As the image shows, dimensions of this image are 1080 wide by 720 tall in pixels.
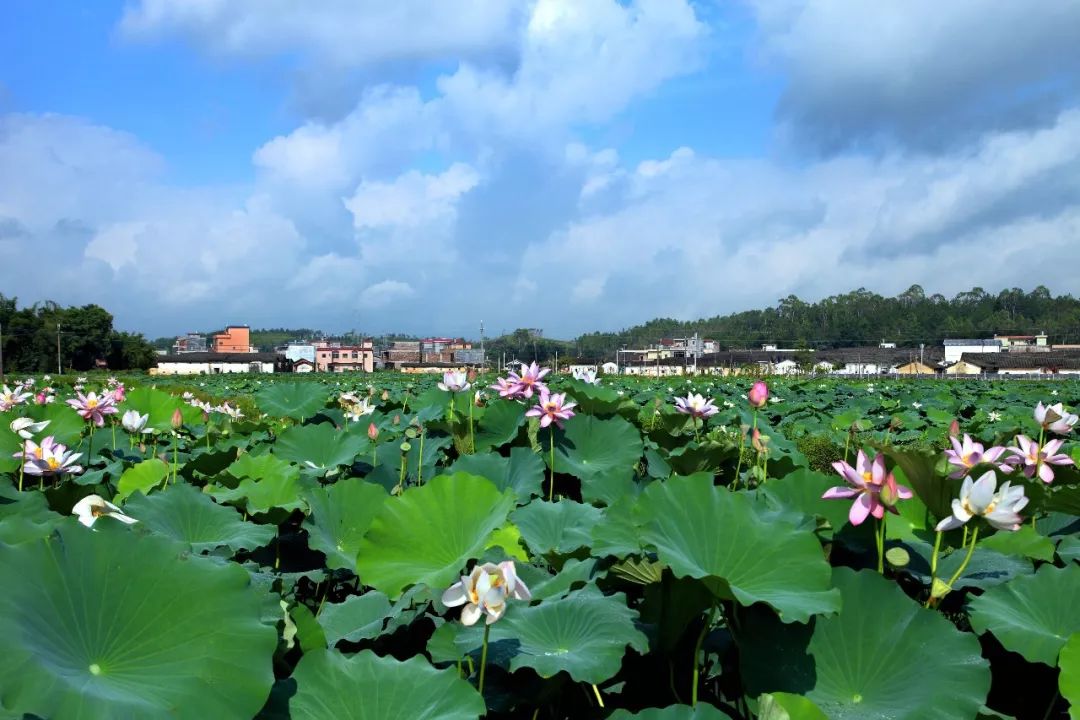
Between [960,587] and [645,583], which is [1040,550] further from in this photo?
[645,583]

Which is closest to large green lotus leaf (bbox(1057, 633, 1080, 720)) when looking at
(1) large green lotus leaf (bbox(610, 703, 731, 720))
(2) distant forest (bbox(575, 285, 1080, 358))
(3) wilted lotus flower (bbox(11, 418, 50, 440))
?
(1) large green lotus leaf (bbox(610, 703, 731, 720))

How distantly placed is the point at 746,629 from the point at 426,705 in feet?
1.39

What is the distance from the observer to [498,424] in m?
2.57

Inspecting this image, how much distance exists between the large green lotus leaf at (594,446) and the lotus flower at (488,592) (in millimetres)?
1438

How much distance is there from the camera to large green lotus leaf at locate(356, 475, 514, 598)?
1213 mm

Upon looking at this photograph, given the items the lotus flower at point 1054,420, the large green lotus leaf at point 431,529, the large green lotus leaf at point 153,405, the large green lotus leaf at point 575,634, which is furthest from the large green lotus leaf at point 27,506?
the lotus flower at point 1054,420

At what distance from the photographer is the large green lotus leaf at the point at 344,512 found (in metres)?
1.56

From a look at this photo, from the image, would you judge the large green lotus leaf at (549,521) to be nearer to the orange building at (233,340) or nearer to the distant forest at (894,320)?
the distant forest at (894,320)

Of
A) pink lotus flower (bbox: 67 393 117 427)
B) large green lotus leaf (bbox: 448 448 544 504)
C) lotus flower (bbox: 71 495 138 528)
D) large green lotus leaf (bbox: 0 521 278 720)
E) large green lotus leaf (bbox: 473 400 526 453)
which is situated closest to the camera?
large green lotus leaf (bbox: 0 521 278 720)

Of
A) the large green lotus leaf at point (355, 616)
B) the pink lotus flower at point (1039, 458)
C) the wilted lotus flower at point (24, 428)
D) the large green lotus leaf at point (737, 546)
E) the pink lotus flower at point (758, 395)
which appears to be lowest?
the large green lotus leaf at point (355, 616)

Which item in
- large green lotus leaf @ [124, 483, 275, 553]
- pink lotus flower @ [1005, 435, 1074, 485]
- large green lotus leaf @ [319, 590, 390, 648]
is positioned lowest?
large green lotus leaf @ [319, 590, 390, 648]

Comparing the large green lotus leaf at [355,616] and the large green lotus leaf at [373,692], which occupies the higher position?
the large green lotus leaf at [373,692]

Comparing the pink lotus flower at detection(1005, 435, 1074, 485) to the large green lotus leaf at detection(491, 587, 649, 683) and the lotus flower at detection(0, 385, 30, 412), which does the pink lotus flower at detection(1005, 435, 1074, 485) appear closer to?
the large green lotus leaf at detection(491, 587, 649, 683)

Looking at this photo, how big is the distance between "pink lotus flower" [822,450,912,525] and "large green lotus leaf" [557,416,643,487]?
1213 mm
